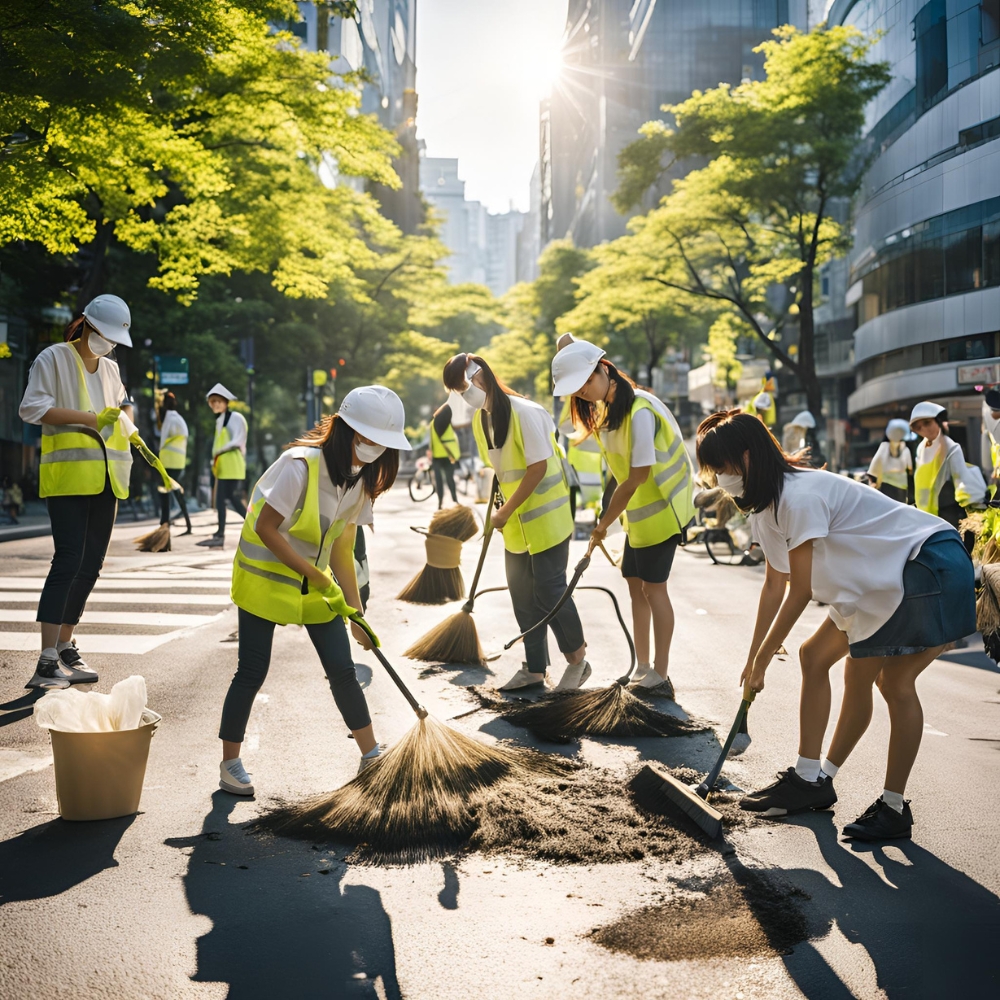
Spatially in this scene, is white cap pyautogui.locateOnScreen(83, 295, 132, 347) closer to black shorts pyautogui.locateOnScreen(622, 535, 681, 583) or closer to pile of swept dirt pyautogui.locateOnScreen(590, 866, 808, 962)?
black shorts pyautogui.locateOnScreen(622, 535, 681, 583)

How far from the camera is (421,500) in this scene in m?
25.5

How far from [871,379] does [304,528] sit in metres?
40.7

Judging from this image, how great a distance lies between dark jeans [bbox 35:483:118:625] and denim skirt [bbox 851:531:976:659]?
13.4ft

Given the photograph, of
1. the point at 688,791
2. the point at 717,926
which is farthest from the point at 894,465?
the point at 717,926

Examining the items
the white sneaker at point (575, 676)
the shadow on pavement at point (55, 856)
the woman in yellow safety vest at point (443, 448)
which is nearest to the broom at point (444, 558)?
the white sneaker at point (575, 676)

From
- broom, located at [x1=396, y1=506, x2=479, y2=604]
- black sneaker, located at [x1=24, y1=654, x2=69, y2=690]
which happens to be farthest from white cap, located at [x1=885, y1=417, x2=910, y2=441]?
black sneaker, located at [x1=24, y1=654, x2=69, y2=690]

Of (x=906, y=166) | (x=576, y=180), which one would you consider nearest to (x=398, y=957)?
(x=906, y=166)

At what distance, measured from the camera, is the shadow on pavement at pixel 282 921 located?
9.14 feet

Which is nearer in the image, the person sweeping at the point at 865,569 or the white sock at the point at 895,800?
the person sweeping at the point at 865,569

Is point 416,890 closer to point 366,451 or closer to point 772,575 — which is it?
point 366,451

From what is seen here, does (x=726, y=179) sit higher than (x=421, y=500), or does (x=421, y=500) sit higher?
(x=726, y=179)

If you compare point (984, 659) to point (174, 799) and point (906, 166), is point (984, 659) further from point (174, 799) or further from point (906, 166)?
point (906, 166)

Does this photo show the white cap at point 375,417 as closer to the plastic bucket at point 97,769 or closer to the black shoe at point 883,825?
the plastic bucket at point 97,769

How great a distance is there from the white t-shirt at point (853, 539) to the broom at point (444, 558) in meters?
4.97
